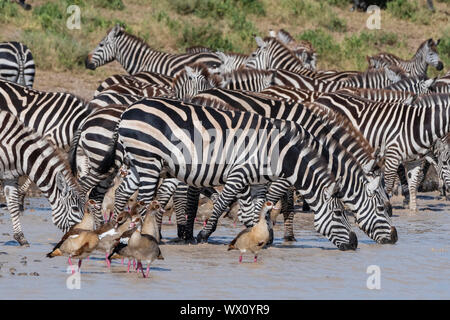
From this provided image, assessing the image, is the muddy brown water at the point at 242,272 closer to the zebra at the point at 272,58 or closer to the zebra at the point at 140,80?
the zebra at the point at 140,80

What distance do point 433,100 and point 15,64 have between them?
8.10 meters

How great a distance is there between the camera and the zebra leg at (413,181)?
1556 centimetres

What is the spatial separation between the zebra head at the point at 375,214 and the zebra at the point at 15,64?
30.4 ft

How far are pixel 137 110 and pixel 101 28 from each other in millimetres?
16465

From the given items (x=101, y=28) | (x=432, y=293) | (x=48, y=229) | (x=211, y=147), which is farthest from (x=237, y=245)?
(x=101, y=28)

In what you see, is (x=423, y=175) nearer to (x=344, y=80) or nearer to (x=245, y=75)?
(x=344, y=80)

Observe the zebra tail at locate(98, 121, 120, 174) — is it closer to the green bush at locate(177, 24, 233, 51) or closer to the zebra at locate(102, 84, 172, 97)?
the zebra at locate(102, 84, 172, 97)

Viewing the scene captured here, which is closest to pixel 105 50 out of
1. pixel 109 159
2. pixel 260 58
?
pixel 260 58

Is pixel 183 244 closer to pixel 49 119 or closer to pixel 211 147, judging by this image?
A: pixel 211 147

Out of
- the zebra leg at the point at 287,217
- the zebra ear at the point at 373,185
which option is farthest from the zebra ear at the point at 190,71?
the zebra ear at the point at 373,185

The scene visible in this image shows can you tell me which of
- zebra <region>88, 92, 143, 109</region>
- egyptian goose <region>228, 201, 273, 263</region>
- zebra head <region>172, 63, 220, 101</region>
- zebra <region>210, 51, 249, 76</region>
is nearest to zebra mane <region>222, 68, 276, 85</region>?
zebra head <region>172, 63, 220, 101</region>
